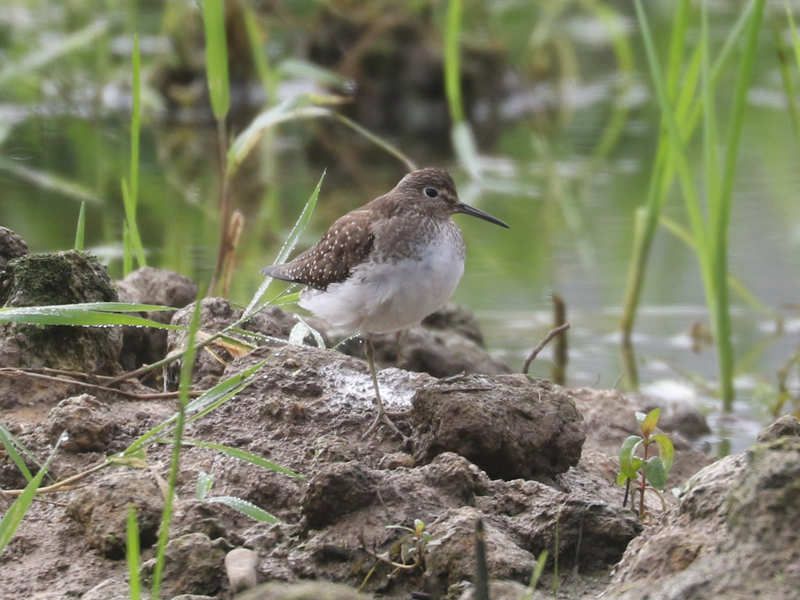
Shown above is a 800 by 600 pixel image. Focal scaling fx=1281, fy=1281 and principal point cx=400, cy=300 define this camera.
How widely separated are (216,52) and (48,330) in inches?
55.6

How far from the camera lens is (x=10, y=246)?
4418mm

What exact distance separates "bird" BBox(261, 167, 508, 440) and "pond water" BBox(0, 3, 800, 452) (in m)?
1.43

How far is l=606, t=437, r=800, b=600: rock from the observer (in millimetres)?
2670

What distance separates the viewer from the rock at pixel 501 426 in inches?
145

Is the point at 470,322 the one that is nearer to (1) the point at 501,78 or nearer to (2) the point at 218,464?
(2) the point at 218,464

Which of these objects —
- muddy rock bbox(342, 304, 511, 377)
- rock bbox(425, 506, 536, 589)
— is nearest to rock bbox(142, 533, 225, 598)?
rock bbox(425, 506, 536, 589)

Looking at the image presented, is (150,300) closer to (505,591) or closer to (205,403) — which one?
(205,403)

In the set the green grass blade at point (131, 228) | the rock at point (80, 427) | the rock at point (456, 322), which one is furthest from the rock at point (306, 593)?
the rock at point (456, 322)

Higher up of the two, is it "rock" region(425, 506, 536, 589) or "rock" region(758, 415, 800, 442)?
Answer: "rock" region(758, 415, 800, 442)

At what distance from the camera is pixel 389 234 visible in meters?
4.34

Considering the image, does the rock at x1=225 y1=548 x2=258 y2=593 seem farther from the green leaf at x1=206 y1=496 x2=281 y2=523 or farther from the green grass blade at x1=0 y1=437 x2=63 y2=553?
the green grass blade at x1=0 y1=437 x2=63 y2=553

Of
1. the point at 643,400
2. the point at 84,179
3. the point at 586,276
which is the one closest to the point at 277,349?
the point at 643,400

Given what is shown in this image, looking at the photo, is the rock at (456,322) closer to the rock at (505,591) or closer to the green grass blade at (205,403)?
the green grass blade at (205,403)

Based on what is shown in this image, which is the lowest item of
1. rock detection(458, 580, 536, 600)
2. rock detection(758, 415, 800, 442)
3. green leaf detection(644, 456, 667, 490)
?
rock detection(458, 580, 536, 600)
